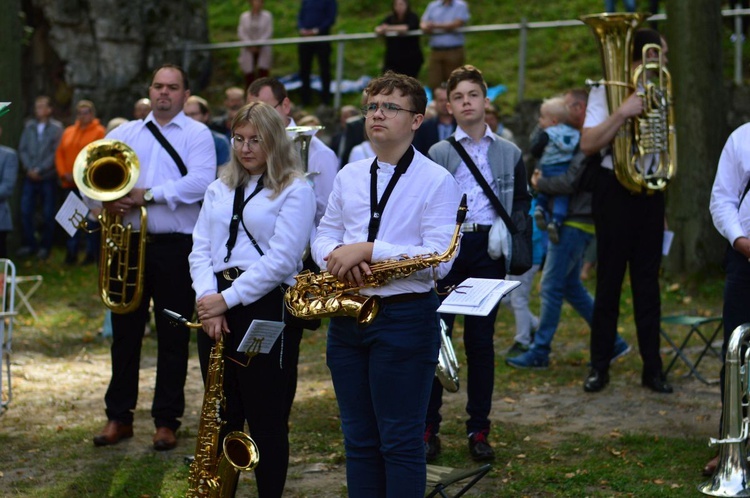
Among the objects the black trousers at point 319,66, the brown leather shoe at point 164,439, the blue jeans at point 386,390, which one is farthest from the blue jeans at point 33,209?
the blue jeans at point 386,390

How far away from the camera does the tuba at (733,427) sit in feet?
17.5

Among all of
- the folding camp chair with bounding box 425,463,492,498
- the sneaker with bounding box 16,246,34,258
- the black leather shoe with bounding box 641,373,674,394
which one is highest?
the folding camp chair with bounding box 425,463,492,498

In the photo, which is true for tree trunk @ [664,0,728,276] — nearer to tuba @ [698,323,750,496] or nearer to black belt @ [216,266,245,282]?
tuba @ [698,323,750,496]

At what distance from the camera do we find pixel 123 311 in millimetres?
6617

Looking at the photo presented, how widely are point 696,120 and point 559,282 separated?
3667mm

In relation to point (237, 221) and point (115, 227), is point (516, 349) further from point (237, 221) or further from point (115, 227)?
point (237, 221)

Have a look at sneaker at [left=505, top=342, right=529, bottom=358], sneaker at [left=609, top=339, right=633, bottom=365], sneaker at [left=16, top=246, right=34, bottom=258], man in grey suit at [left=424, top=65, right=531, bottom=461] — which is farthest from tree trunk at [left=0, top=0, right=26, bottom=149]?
man in grey suit at [left=424, top=65, right=531, bottom=461]

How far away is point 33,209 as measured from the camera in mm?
16422

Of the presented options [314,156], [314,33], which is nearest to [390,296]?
[314,156]

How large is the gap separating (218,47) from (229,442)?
45.4ft

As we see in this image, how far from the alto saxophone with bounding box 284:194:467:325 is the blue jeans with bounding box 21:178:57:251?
482 inches

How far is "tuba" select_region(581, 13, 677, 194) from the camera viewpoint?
297 inches

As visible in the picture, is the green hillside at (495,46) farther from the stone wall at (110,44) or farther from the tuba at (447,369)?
the tuba at (447,369)

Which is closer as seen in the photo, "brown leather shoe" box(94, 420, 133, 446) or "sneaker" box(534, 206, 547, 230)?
"brown leather shoe" box(94, 420, 133, 446)
